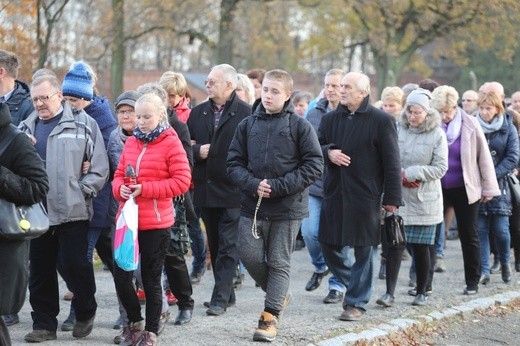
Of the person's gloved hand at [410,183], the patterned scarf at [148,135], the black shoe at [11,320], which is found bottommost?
the black shoe at [11,320]

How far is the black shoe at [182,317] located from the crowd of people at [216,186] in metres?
0.01

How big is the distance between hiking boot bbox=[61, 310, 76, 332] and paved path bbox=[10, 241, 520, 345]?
8 cm

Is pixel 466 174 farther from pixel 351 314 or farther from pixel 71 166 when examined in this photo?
pixel 71 166

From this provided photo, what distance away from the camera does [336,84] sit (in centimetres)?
984

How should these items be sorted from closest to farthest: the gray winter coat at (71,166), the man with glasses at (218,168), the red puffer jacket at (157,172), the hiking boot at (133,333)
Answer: the red puffer jacket at (157,172), the hiking boot at (133,333), the gray winter coat at (71,166), the man with glasses at (218,168)

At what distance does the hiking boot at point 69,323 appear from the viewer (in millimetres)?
7621

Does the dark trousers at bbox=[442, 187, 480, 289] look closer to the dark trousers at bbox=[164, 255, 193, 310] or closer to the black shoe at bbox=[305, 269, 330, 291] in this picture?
the black shoe at bbox=[305, 269, 330, 291]

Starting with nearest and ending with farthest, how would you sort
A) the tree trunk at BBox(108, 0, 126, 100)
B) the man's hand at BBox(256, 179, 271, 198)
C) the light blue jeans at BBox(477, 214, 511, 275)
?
1. the man's hand at BBox(256, 179, 271, 198)
2. the light blue jeans at BBox(477, 214, 511, 275)
3. the tree trunk at BBox(108, 0, 126, 100)

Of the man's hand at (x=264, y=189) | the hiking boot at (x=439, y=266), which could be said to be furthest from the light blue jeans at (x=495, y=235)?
the man's hand at (x=264, y=189)

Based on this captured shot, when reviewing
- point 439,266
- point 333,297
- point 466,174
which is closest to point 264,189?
point 333,297

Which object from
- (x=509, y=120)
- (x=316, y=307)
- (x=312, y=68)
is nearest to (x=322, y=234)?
(x=316, y=307)

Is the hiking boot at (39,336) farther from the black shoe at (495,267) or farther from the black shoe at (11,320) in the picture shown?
the black shoe at (495,267)

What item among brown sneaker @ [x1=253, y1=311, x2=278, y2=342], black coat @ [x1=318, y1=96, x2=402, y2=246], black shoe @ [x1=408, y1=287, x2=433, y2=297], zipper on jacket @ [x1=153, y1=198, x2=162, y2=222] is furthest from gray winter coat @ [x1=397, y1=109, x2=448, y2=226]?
zipper on jacket @ [x1=153, y1=198, x2=162, y2=222]

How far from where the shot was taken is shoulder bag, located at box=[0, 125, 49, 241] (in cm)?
555
